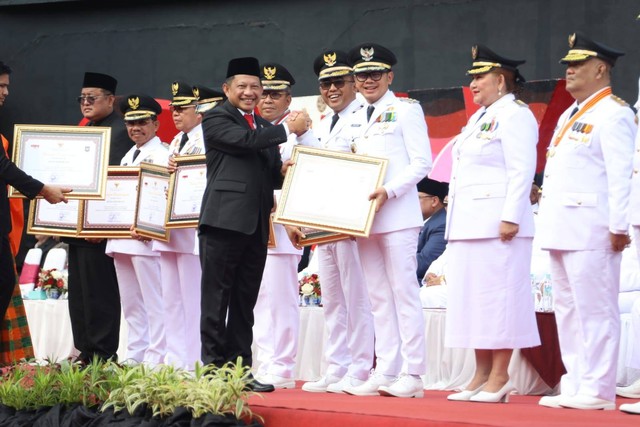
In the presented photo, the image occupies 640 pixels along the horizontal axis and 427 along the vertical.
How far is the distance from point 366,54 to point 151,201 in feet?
5.98

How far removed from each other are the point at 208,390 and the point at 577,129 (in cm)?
205

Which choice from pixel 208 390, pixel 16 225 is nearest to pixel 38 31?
pixel 16 225

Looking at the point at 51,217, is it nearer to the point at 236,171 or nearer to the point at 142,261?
the point at 142,261

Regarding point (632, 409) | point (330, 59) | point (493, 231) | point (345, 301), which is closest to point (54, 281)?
point (345, 301)

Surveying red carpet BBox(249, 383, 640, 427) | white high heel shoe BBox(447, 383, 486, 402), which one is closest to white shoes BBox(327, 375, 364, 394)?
red carpet BBox(249, 383, 640, 427)

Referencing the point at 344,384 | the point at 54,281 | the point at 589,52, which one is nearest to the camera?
the point at 589,52

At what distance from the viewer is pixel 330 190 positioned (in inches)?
239

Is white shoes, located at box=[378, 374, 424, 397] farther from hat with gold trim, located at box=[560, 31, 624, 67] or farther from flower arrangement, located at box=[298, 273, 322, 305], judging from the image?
flower arrangement, located at box=[298, 273, 322, 305]

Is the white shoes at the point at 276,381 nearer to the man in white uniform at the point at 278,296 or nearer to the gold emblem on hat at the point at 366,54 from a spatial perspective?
the man in white uniform at the point at 278,296

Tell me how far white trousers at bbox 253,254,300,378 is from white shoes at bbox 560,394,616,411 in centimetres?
190

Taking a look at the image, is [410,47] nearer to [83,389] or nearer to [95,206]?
[95,206]

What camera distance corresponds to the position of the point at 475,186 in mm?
5719

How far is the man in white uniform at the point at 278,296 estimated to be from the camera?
6668 millimetres

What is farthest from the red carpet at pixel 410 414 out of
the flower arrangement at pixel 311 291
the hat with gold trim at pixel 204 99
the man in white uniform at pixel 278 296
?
the flower arrangement at pixel 311 291
